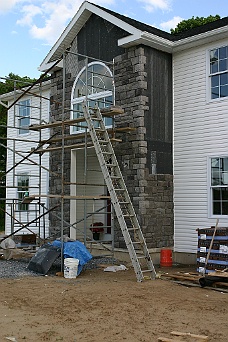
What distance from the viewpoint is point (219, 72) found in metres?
13.0

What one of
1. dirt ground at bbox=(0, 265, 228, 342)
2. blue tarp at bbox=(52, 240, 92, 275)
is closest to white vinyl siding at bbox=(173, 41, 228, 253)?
dirt ground at bbox=(0, 265, 228, 342)

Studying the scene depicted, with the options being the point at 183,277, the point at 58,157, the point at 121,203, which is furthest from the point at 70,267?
the point at 58,157

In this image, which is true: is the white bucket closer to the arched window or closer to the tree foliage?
the arched window

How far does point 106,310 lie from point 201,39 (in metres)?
8.55

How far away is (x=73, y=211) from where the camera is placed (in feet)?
50.0

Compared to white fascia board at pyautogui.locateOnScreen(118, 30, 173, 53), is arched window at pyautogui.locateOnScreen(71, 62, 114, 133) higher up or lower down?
lower down

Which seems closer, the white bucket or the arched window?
the white bucket

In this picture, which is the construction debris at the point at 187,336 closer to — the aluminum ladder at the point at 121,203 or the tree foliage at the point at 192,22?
the aluminum ladder at the point at 121,203

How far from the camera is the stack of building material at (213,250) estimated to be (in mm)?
10648

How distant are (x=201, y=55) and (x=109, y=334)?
9.45 meters

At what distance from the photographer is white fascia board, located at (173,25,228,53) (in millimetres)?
12566

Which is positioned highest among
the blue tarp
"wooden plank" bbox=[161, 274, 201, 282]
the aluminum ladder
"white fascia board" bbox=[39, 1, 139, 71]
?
"white fascia board" bbox=[39, 1, 139, 71]

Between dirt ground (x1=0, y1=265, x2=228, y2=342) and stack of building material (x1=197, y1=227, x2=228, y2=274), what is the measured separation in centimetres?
121

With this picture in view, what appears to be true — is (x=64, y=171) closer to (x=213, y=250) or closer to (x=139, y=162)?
(x=139, y=162)
